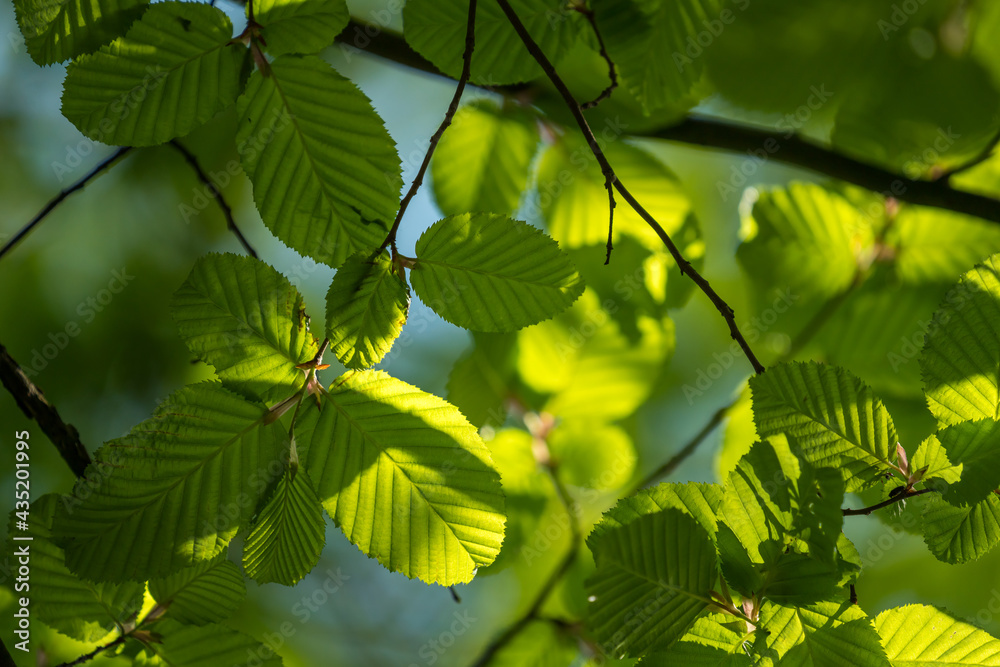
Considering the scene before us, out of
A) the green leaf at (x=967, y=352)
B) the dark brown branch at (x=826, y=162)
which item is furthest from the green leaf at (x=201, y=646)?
the dark brown branch at (x=826, y=162)

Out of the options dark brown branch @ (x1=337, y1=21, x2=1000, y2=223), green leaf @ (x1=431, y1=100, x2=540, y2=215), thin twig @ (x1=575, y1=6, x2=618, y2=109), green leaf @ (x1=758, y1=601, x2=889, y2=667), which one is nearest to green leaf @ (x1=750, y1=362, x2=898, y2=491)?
green leaf @ (x1=758, y1=601, x2=889, y2=667)

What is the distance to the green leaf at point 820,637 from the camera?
0.57 m

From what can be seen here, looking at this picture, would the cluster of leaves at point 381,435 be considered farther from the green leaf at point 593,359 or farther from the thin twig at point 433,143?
the green leaf at point 593,359

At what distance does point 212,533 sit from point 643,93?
28.1 inches

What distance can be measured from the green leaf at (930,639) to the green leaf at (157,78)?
85 centimetres

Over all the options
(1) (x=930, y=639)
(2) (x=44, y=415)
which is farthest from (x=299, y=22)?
(1) (x=930, y=639)

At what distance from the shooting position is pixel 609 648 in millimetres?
576

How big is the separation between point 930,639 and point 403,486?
543 millimetres

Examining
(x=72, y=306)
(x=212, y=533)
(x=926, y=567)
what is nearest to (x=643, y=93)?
(x=212, y=533)

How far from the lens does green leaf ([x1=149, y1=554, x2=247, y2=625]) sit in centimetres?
73

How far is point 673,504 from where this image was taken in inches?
24.4

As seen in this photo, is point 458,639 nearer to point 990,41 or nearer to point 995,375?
point 995,375

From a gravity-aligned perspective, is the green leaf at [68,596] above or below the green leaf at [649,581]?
below

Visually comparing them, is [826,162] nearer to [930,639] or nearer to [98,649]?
[930,639]
